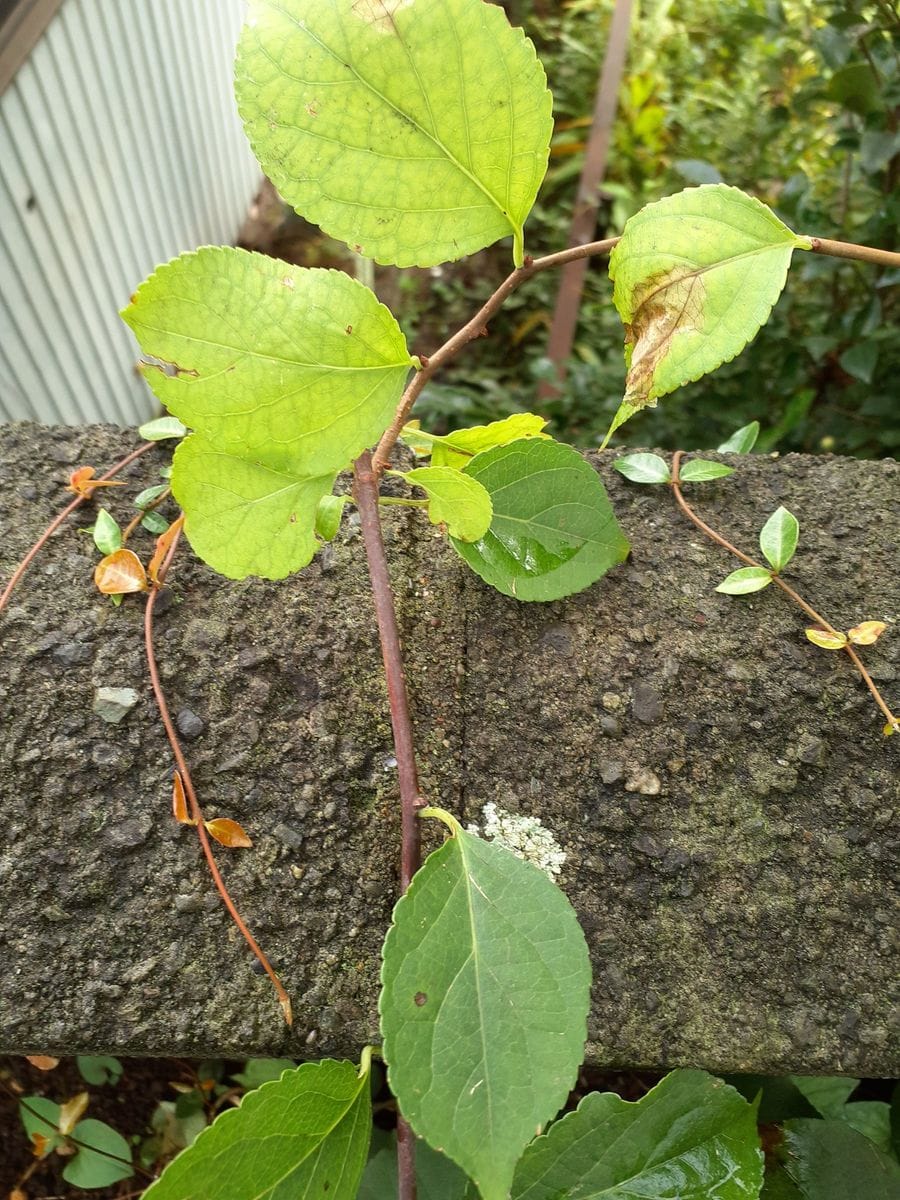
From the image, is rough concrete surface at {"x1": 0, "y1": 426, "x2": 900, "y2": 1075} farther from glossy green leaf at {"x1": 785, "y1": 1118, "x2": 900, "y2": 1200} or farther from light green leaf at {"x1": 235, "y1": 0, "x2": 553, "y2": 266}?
light green leaf at {"x1": 235, "y1": 0, "x2": 553, "y2": 266}

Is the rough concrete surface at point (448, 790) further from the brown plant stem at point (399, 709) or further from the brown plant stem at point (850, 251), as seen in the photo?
the brown plant stem at point (850, 251)

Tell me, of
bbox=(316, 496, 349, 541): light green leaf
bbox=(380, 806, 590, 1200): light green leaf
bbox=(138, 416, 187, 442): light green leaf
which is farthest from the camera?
bbox=(138, 416, 187, 442): light green leaf

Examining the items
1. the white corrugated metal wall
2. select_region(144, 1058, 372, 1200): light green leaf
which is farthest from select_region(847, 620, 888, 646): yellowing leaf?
the white corrugated metal wall

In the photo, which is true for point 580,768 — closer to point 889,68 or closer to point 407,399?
point 407,399

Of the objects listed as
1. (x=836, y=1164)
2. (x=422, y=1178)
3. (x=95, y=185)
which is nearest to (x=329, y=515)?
(x=422, y=1178)

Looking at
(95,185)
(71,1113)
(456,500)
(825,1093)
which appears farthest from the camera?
(95,185)

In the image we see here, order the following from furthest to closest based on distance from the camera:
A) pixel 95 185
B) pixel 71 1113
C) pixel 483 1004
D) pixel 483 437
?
1. pixel 95 185
2. pixel 71 1113
3. pixel 483 437
4. pixel 483 1004

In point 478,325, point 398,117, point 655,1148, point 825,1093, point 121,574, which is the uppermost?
point 398,117

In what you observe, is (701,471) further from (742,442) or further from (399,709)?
(399,709)
